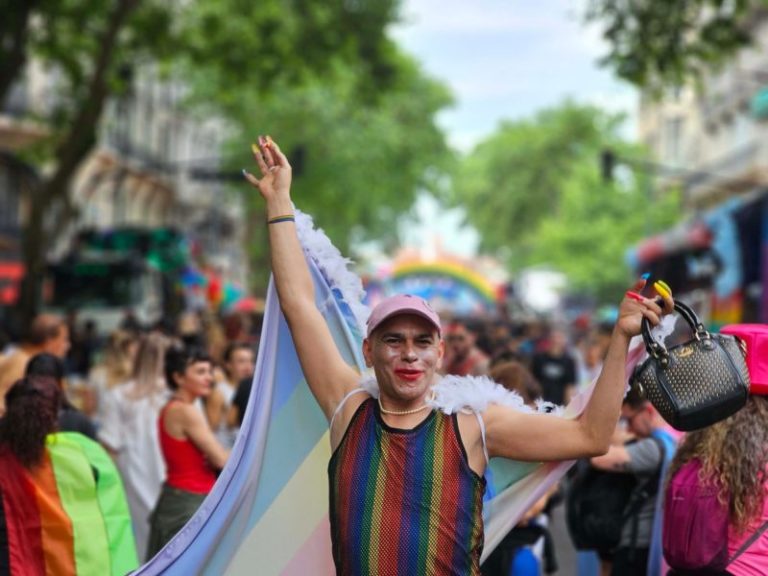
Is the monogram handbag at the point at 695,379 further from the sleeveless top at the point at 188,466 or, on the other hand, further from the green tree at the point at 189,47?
the green tree at the point at 189,47

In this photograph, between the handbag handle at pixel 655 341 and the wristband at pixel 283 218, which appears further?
the wristband at pixel 283 218

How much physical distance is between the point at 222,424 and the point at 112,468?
340 cm

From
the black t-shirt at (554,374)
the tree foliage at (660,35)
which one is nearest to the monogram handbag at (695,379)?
the black t-shirt at (554,374)

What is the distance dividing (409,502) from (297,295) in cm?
74

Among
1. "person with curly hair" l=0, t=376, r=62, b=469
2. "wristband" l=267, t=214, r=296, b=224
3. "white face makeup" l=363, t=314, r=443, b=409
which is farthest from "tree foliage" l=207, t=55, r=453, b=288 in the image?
"white face makeup" l=363, t=314, r=443, b=409

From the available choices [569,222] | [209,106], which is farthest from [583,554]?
[569,222]

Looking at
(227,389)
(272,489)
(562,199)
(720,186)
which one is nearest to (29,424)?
(272,489)

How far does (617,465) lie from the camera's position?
6.40 m

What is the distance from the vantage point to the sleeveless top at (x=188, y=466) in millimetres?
6968

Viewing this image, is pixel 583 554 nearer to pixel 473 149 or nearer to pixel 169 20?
pixel 169 20

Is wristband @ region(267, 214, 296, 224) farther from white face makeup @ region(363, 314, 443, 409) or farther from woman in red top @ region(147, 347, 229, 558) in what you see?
woman in red top @ region(147, 347, 229, 558)

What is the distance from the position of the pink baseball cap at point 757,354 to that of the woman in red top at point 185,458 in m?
3.06

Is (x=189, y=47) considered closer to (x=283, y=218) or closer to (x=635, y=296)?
(x=283, y=218)

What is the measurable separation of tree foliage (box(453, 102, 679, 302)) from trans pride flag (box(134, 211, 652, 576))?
52186 millimetres
